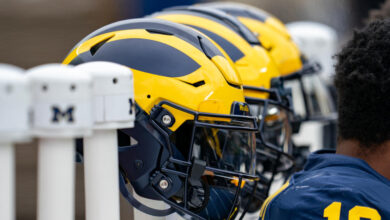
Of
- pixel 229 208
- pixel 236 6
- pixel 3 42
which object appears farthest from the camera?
pixel 3 42

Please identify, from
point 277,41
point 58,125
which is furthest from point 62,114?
point 277,41

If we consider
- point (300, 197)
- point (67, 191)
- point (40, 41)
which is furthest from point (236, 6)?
point (40, 41)

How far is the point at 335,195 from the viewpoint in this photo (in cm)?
130

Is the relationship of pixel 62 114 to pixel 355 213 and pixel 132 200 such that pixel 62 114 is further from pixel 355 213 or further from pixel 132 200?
pixel 355 213

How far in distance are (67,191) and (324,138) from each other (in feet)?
6.94

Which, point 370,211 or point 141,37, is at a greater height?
point 141,37

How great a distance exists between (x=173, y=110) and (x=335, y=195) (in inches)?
15.8

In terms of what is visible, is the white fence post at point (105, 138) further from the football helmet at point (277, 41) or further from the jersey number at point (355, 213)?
the football helmet at point (277, 41)

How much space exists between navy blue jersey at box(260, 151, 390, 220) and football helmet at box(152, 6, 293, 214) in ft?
0.94

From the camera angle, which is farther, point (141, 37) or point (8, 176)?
point (141, 37)

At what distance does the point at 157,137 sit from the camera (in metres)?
1.34

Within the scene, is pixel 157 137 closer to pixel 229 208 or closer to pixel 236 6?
pixel 229 208

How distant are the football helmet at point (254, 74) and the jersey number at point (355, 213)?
405 mm

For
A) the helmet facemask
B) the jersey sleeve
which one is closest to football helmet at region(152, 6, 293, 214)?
the helmet facemask
